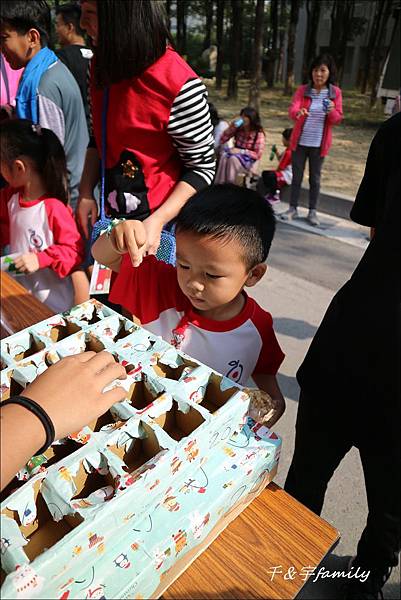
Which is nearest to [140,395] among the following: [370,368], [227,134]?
[370,368]

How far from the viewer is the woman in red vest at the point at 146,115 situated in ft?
4.54

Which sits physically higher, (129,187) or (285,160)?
(129,187)

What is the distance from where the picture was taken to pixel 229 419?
0.88m

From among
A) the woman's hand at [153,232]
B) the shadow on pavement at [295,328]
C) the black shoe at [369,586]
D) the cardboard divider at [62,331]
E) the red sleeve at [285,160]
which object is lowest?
the shadow on pavement at [295,328]

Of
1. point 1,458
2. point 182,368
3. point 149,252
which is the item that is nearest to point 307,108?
point 149,252

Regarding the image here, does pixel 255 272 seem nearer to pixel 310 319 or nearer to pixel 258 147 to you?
pixel 310 319

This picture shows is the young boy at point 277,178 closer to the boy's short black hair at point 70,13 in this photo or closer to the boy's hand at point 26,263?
the boy's short black hair at point 70,13

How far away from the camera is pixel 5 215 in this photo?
2180mm

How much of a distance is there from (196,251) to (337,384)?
46 cm

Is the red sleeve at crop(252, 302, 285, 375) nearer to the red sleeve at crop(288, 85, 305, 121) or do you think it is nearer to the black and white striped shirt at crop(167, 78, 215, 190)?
the black and white striped shirt at crop(167, 78, 215, 190)

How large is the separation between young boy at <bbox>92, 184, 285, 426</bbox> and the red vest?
1.18 ft

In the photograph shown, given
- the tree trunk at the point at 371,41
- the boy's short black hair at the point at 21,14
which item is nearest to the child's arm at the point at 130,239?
the boy's short black hair at the point at 21,14

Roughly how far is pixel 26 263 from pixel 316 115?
388cm

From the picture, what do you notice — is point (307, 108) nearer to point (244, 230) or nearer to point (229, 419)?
point (244, 230)
